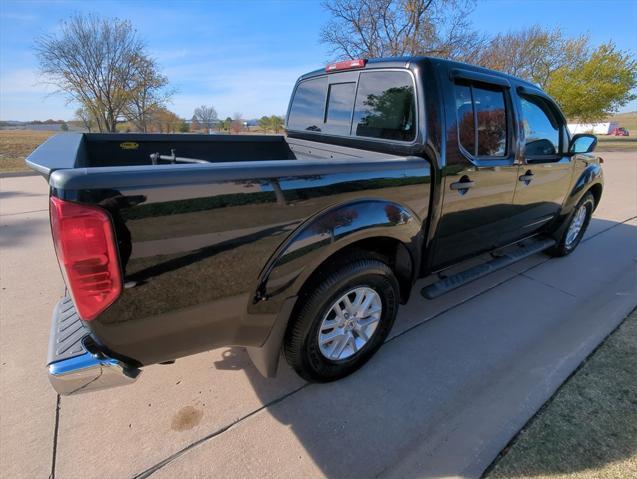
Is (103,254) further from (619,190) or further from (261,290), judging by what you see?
(619,190)

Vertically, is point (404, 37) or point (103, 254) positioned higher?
point (404, 37)

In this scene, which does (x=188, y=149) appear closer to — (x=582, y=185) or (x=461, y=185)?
(x=461, y=185)

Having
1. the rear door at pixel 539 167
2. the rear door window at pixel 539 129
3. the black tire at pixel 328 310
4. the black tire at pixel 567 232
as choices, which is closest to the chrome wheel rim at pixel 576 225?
the black tire at pixel 567 232

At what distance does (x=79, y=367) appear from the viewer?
1.42m

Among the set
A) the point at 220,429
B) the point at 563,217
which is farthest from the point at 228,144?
the point at 563,217

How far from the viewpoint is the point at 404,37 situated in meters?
17.4

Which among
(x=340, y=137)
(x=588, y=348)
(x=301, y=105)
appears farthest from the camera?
(x=301, y=105)

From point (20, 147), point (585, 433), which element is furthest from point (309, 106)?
point (20, 147)

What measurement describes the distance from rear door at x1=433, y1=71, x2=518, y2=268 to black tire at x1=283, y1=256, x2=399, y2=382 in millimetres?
665

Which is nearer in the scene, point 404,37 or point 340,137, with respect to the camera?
point 340,137

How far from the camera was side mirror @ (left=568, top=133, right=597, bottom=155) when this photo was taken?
12.1ft

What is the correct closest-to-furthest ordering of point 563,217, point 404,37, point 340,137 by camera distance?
point 340,137 → point 563,217 → point 404,37

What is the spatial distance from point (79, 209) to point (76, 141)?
1.43 metres

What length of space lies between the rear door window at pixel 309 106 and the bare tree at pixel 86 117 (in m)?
21.5
